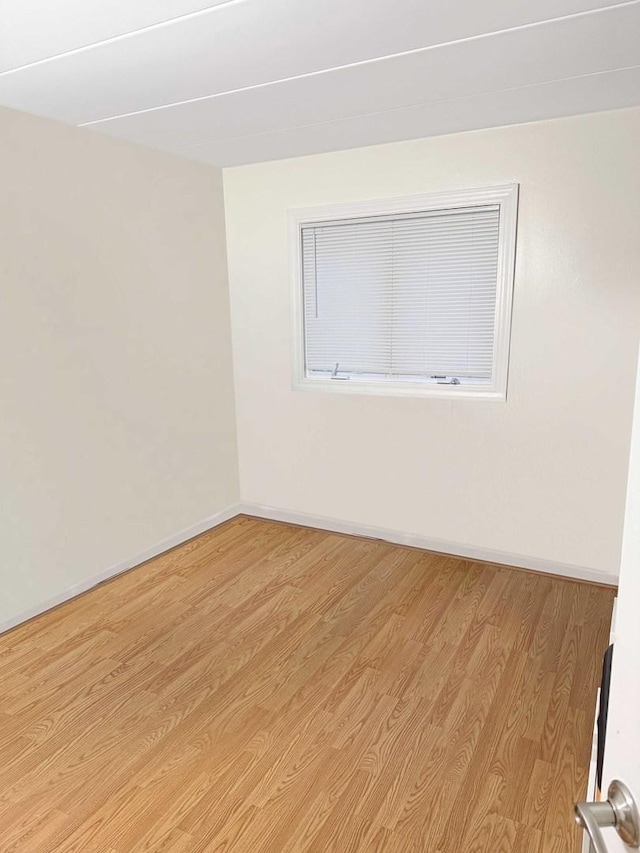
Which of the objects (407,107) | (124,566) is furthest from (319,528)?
(407,107)

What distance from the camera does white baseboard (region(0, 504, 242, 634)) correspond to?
275cm

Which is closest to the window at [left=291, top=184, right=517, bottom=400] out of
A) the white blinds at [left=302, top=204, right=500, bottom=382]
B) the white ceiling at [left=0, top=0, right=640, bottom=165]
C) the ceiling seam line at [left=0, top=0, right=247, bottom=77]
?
the white blinds at [left=302, top=204, right=500, bottom=382]

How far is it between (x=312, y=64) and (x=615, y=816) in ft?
7.46

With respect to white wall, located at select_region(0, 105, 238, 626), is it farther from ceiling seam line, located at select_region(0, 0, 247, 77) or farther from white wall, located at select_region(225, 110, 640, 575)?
ceiling seam line, located at select_region(0, 0, 247, 77)

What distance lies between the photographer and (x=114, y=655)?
2.51m

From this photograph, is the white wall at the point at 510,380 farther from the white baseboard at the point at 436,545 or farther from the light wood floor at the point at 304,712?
the light wood floor at the point at 304,712

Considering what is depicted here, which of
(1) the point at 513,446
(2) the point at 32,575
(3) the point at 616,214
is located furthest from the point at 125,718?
(3) the point at 616,214

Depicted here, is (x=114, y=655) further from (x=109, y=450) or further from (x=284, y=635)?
(x=109, y=450)

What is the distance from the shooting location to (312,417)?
376 cm

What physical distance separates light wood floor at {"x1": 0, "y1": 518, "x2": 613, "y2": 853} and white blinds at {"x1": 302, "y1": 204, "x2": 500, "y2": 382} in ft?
4.13

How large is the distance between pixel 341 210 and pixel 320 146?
1.23ft

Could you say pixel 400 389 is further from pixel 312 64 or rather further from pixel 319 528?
pixel 312 64

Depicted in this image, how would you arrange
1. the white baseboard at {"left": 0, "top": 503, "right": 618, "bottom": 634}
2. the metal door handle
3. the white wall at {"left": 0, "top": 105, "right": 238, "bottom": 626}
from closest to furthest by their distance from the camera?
the metal door handle → the white wall at {"left": 0, "top": 105, "right": 238, "bottom": 626} → the white baseboard at {"left": 0, "top": 503, "right": 618, "bottom": 634}

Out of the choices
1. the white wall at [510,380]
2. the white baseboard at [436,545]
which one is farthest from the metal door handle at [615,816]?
the white baseboard at [436,545]
